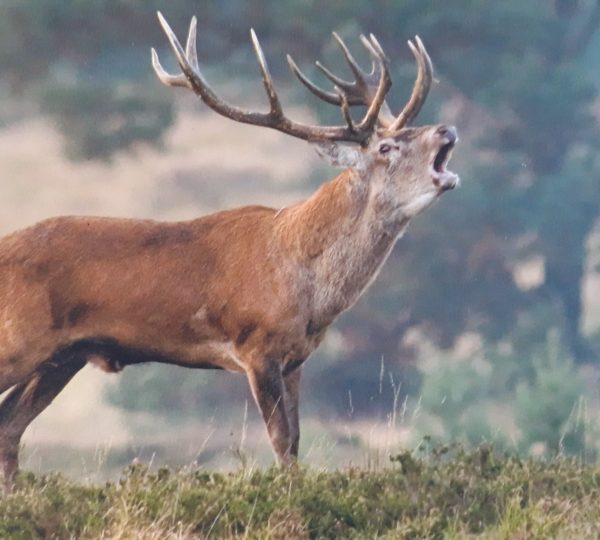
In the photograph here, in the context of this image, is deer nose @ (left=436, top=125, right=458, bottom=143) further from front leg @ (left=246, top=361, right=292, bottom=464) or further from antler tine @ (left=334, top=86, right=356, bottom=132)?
front leg @ (left=246, top=361, right=292, bottom=464)

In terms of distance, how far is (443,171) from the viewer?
28.6 feet

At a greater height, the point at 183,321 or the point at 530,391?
the point at 530,391

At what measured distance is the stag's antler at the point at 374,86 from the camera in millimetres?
9062

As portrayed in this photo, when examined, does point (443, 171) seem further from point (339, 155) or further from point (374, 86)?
point (374, 86)

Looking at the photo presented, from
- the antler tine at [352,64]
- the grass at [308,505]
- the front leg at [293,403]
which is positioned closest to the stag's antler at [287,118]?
the antler tine at [352,64]

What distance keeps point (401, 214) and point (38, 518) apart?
2.68m

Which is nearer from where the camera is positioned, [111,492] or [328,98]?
[111,492]

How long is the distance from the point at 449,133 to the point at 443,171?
0.72 feet

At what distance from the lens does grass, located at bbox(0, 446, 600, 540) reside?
23.6 ft

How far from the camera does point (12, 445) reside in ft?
29.7

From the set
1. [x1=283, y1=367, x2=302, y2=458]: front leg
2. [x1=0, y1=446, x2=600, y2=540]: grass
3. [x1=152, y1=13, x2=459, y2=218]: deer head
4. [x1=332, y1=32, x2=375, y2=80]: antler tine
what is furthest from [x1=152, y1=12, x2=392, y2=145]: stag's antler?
[x1=0, y1=446, x2=600, y2=540]: grass

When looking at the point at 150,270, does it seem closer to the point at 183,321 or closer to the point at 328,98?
the point at 183,321

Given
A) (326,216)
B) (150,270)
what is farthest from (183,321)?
(326,216)

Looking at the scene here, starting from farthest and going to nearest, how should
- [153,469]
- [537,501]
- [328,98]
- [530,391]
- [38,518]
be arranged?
[530,391] < [328,98] < [153,469] < [537,501] < [38,518]
